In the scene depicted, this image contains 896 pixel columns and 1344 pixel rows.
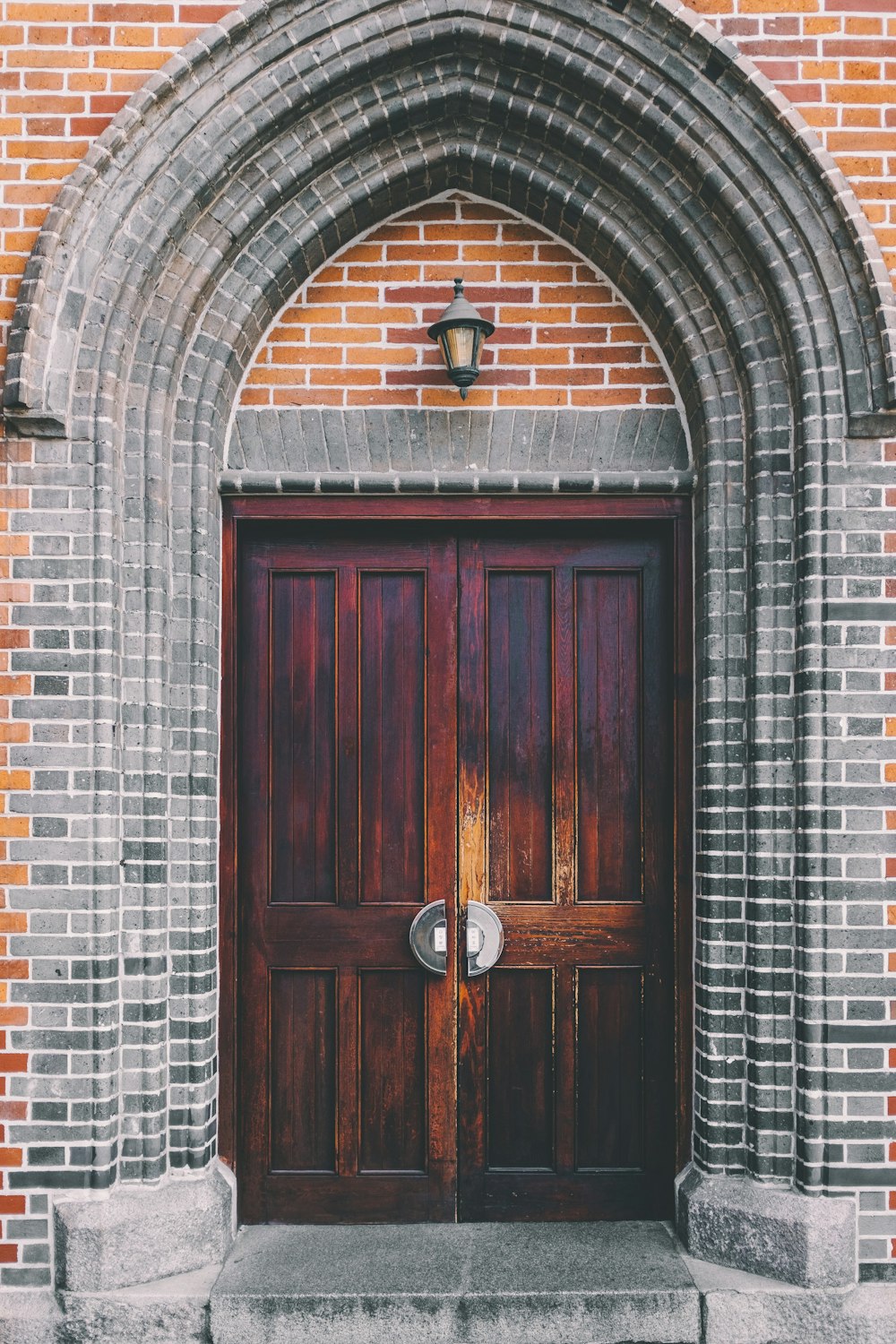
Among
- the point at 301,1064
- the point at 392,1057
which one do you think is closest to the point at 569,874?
the point at 392,1057

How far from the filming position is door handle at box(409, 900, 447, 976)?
11.2 feet

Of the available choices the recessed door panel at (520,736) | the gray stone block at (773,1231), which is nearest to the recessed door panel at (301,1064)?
the recessed door panel at (520,736)

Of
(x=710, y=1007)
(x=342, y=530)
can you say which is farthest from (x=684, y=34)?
(x=710, y=1007)

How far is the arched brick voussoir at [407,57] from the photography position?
119 inches

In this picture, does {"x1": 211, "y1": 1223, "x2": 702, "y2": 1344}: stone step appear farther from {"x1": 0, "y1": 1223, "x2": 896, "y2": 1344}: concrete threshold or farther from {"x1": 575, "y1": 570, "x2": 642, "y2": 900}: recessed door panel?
{"x1": 575, "y1": 570, "x2": 642, "y2": 900}: recessed door panel

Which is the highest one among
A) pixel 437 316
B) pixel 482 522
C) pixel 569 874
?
pixel 437 316

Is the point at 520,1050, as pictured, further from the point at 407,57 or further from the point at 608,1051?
the point at 407,57

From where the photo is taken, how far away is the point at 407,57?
315cm

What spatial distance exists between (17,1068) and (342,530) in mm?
2143

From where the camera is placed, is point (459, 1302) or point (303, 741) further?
point (303, 741)

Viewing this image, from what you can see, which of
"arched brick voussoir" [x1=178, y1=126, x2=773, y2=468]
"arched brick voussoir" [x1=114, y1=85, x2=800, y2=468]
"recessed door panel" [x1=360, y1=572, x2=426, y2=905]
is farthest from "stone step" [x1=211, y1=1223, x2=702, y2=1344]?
"arched brick voussoir" [x1=114, y1=85, x2=800, y2=468]

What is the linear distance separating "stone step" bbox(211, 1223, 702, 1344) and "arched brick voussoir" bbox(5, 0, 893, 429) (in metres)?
Answer: 2.93

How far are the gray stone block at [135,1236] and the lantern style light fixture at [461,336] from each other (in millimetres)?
2915

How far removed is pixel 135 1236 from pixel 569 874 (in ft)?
6.14
